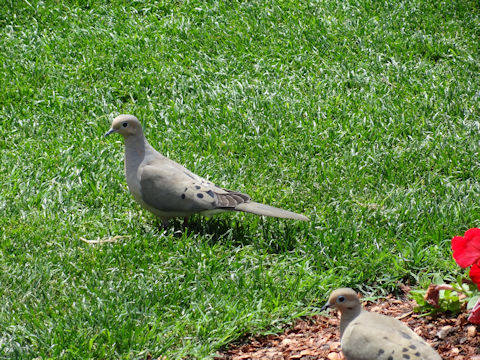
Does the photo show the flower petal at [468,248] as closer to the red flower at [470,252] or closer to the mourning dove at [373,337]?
the red flower at [470,252]

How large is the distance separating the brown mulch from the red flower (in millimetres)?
465

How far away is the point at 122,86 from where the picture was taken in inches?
292

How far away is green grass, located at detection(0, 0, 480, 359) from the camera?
464cm

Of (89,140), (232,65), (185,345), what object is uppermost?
(232,65)

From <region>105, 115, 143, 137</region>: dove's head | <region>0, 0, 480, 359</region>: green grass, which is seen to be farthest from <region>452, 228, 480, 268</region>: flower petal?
<region>105, 115, 143, 137</region>: dove's head

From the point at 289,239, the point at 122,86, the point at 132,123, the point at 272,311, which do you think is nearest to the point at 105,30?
the point at 122,86

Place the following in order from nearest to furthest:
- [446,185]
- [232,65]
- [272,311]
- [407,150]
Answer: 1. [272,311]
2. [446,185]
3. [407,150]
4. [232,65]

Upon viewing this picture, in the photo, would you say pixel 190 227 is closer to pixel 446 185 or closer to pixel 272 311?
pixel 272 311

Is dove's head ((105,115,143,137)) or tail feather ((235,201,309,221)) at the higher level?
dove's head ((105,115,143,137))

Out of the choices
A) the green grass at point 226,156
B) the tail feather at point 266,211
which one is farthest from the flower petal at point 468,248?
the tail feather at point 266,211

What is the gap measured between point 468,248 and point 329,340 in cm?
100

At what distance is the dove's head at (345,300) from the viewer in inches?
155

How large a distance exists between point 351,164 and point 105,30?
3.27 metres

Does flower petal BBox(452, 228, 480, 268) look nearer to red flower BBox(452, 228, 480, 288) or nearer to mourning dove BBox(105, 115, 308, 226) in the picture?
red flower BBox(452, 228, 480, 288)
